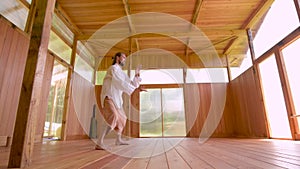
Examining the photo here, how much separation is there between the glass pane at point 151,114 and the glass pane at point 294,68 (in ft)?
11.8

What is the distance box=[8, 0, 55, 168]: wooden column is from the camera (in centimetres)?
94

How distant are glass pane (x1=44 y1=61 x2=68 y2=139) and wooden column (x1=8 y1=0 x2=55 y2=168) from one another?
124 inches

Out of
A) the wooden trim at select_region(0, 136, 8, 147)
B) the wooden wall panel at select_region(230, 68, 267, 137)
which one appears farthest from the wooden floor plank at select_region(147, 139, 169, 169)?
the wooden wall panel at select_region(230, 68, 267, 137)

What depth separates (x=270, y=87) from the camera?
3924 mm

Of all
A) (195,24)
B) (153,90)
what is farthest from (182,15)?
(153,90)

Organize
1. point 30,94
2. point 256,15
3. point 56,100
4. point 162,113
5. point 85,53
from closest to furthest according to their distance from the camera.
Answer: point 30,94
point 56,100
point 256,15
point 85,53
point 162,113

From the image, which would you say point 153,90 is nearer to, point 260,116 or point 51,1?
point 260,116

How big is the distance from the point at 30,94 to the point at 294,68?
3.85 metres

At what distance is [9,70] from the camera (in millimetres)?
2523

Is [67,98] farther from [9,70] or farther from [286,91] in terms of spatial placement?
[286,91]

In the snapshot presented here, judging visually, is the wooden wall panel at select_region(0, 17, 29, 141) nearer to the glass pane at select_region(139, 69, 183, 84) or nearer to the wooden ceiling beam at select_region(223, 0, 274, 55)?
the glass pane at select_region(139, 69, 183, 84)

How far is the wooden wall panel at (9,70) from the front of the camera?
240 centimetres

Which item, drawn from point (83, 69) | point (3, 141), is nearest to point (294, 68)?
point (3, 141)

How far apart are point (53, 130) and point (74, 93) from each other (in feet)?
3.31
